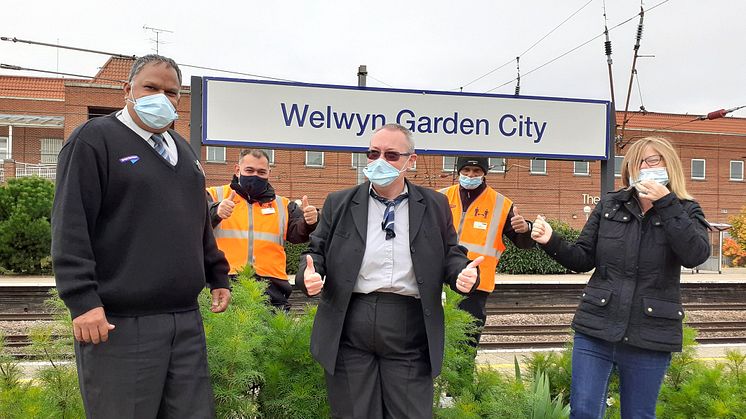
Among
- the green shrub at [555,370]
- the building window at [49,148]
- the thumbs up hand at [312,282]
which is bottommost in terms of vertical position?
the green shrub at [555,370]

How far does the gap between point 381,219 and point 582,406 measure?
1.73 metres

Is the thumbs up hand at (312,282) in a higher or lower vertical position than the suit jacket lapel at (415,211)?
lower

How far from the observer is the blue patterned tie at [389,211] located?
326 cm

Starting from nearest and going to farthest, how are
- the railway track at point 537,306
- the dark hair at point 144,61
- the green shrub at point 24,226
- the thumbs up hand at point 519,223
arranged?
the dark hair at point 144,61
the thumbs up hand at point 519,223
the railway track at point 537,306
the green shrub at point 24,226

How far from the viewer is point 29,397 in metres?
3.37

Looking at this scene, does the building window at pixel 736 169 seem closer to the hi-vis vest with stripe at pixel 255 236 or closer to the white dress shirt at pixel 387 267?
the hi-vis vest with stripe at pixel 255 236

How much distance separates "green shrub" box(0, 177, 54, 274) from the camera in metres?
20.3

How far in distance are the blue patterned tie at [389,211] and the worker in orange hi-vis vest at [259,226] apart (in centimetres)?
171

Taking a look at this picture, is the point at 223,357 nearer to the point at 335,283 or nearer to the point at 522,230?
the point at 335,283

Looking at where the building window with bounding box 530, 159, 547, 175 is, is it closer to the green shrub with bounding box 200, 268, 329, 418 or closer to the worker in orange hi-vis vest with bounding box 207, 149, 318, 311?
→ the worker in orange hi-vis vest with bounding box 207, 149, 318, 311

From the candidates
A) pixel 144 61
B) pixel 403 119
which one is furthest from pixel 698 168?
pixel 144 61

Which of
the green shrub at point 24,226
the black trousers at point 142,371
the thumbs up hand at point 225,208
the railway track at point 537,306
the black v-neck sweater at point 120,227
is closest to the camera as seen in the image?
the black v-neck sweater at point 120,227

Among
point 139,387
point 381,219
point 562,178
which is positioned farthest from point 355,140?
point 562,178

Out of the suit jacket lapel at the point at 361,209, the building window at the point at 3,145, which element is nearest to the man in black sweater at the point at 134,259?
the suit jacket lapel at the point at 361,209
